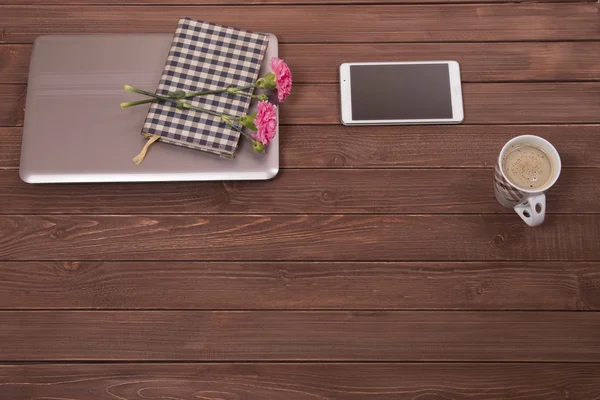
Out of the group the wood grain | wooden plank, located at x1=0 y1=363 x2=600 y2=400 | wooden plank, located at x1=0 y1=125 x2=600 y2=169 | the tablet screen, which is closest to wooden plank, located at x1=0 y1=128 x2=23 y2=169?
wooden plank, located at x1=0 y1=125 x2=600 y2=169

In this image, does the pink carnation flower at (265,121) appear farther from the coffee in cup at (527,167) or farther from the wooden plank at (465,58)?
the coffee in cup at (527,167)

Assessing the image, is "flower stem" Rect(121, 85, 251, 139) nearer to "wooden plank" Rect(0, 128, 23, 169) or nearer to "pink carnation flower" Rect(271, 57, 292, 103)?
"pink carnation flower" Rect(271, 57, 292, 103)

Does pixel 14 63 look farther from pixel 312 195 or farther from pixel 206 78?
pixel 312 195

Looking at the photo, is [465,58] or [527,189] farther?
[465,58]

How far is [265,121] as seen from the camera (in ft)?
2.84

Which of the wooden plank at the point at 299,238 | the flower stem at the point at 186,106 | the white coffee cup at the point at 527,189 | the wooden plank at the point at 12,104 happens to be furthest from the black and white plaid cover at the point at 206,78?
the white coffee cup at the point at 527,189

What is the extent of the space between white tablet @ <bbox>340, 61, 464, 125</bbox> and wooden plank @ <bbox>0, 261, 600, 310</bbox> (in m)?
0.23

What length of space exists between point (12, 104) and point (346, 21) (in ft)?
1.86

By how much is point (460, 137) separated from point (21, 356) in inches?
28.8

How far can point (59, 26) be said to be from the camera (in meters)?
1.03

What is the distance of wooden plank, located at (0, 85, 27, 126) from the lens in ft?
3.20

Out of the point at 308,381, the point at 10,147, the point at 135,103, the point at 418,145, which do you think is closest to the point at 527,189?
the point at 418,145

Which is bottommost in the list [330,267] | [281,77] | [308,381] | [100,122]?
[308,381]

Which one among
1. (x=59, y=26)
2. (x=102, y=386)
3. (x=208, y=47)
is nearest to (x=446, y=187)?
(x=208, y=47)
